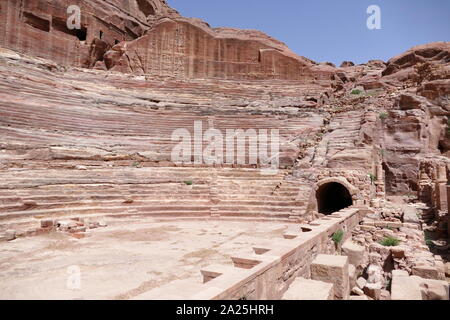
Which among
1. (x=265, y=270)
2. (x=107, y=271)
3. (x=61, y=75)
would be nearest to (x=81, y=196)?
(x=107, y=271)

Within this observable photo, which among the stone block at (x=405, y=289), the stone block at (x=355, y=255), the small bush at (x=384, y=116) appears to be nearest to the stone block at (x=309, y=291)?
the stone block at (x=405, y=289)

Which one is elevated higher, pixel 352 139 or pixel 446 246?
pixel 352 139

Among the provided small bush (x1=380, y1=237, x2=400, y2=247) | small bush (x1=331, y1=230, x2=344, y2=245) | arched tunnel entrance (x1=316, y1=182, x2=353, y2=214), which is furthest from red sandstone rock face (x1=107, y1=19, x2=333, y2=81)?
small bush (x1=380, y1=237, x2=400, y2=247)

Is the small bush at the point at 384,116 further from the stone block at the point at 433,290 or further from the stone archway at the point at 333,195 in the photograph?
the stone block at the point at 433,290

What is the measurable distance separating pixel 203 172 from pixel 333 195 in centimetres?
629

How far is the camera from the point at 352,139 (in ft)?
50.2

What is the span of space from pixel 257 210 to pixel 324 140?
23.5 feet

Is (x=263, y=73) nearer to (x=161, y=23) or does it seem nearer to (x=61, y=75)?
(x=161, y=23)

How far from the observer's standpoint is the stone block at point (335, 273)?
4.11 meters

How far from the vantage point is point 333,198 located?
14.8 m

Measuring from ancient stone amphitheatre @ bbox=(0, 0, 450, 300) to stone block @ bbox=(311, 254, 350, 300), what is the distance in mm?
21

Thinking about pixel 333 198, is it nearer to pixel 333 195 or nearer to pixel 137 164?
pixel 333 195

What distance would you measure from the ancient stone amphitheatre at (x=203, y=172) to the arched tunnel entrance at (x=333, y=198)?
0.10 m

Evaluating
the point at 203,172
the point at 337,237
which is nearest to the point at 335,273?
the point at 337,237
